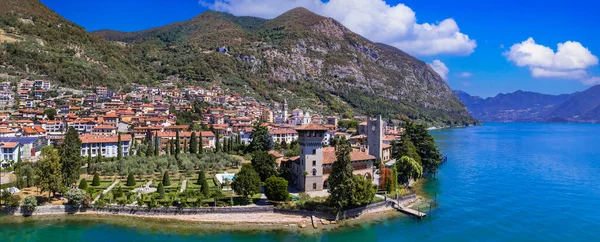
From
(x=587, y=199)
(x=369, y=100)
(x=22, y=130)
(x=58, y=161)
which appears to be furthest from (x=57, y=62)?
(x=369, y=100)

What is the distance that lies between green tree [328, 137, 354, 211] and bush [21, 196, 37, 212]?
79.1ft

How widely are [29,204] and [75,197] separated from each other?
134 inches

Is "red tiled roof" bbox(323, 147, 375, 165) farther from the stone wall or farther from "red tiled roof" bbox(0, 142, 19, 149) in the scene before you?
"red tiled roof" bbox(0, 142, 19, 149)

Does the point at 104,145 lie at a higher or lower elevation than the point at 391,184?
higher

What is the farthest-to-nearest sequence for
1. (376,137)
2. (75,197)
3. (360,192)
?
(376,137), (75,197), (360,192)

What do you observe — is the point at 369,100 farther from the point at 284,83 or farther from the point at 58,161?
the point at 58,161

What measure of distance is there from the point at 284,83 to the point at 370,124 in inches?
4698

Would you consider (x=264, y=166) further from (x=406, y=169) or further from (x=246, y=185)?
(x=406, y=169)

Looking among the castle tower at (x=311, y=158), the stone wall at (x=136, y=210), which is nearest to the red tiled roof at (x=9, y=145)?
the stone wall at (x=136, y=210)

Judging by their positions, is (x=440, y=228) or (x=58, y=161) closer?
(x=440, y=228)

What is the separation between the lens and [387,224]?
1297 inches

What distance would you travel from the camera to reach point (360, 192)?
33.5 m

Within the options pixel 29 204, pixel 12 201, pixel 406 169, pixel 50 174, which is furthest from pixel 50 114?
pixel 406 169

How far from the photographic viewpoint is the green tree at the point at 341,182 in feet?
107
